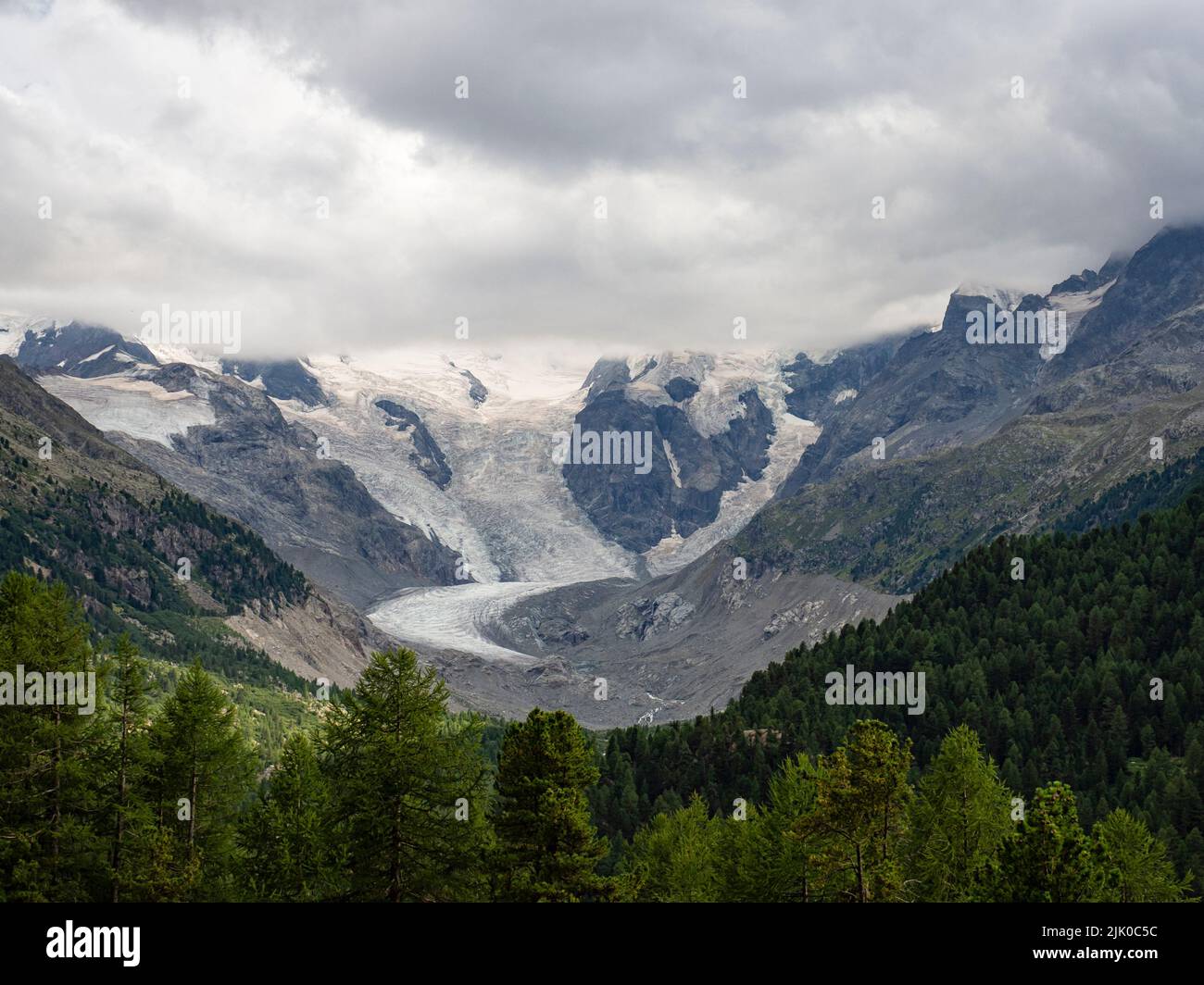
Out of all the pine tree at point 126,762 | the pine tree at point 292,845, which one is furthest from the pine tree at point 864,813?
the pine tree at point 126,762

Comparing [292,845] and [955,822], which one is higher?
[292,845]

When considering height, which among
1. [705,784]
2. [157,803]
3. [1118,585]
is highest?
[1118,585]

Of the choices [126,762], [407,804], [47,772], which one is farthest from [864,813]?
[47,772]

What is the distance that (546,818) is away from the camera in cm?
5356

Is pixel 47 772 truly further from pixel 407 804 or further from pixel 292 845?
pixel 407 804

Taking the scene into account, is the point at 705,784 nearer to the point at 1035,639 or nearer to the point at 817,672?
the point at 817,672

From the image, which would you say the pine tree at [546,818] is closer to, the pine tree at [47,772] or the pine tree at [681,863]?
the pine tree at [681,863]

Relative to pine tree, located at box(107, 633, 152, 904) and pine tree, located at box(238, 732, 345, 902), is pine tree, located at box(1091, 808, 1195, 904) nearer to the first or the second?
pine tree, located at box(238, 732, 345, 902)

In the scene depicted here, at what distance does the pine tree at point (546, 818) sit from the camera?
174 feet

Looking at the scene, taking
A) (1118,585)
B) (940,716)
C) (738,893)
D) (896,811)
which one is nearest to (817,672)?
(940,716)

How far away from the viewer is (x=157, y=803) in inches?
2331
